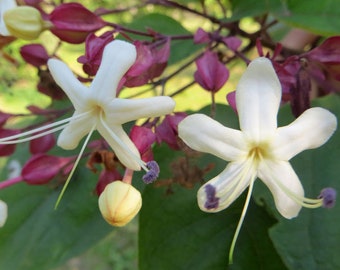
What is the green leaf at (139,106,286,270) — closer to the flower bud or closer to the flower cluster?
the flower cluster

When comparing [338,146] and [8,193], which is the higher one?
[338,146]

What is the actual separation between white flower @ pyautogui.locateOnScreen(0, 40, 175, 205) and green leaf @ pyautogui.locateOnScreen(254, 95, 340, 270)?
173mm

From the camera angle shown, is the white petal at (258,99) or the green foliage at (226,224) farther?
the green foliage at (226,224)

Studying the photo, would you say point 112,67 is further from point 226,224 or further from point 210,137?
point 226,224

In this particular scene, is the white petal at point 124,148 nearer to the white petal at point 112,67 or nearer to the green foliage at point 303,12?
the white petal at point 112,67

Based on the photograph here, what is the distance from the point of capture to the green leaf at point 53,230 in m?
0.79

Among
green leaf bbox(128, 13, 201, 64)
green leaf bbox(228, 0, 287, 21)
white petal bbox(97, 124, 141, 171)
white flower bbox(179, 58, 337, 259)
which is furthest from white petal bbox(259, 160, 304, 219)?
green leaf bbox(128, 13, 201, 64)

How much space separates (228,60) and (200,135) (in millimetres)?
292

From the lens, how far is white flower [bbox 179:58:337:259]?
0.52 m

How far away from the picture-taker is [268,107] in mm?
530

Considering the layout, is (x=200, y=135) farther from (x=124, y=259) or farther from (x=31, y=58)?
(x=124, y=259)

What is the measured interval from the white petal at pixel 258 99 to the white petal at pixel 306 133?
0.01m

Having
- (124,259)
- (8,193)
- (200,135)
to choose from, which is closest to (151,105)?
(200,135)

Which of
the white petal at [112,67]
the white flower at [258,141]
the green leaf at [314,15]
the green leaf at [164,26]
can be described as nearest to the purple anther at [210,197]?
the white flower at [258,141]
